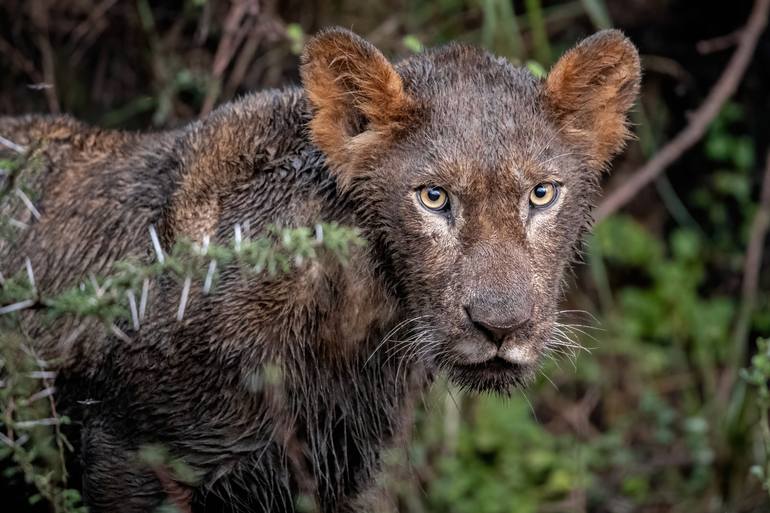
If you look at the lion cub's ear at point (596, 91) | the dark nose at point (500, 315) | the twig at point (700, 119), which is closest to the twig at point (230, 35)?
the twig at point (700, 119)

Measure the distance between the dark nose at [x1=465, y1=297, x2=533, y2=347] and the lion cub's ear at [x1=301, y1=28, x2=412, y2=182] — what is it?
28.5 inches

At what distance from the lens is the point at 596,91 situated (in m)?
4.15

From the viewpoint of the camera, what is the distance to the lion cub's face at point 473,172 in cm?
368

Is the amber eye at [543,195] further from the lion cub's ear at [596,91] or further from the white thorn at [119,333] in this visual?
the white thorn at [119,333]

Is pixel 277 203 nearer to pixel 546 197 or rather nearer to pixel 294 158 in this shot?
pixel 294 158

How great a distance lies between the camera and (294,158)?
4.18 meters

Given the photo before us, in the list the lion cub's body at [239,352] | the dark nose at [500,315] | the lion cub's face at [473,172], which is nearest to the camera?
the dark nose at [500,315]

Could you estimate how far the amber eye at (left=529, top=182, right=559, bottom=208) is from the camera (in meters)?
3.88

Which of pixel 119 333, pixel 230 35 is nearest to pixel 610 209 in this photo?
pixel 230 35

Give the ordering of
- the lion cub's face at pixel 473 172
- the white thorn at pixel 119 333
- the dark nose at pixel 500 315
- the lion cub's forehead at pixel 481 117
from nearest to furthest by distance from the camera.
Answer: the white thorn at pixel 119 333, the dark nose at pixel 500 315, the lion cub's face at pixel 473 172, the lion cub's forehead at pixel 481 117

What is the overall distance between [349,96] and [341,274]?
617 millimetres

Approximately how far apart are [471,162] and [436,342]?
59cm

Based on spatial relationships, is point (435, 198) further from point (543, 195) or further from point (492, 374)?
point (492, 374)

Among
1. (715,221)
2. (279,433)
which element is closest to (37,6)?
(279,433)
